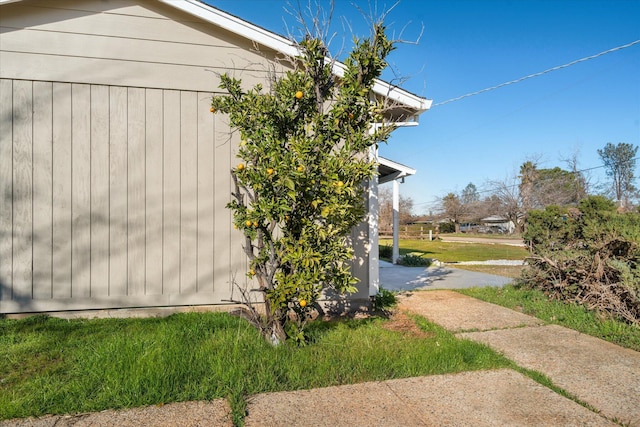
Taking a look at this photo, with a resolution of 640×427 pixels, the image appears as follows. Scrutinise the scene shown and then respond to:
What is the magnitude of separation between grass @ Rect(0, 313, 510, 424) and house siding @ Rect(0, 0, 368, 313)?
0.59 metres

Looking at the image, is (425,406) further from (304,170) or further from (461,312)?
(461,312)

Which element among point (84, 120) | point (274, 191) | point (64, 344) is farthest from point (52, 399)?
point (84, 120)

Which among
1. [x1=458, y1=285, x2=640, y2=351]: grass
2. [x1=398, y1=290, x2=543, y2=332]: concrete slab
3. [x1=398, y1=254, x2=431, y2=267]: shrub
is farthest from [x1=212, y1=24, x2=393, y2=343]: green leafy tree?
[x1=398, y1=254, x2=431, y2=267]: shrub

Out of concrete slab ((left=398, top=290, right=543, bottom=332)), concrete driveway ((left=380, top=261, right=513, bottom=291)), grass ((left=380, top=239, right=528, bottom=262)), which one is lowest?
grass ((left=380, top=239, right=528, bottom=262))

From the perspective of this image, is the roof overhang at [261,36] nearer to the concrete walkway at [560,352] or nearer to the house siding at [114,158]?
the house siding at [114,158]

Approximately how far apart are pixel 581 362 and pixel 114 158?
513cm

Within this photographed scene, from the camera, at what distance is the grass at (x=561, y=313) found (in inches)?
156

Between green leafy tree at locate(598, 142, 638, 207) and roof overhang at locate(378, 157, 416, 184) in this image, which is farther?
green leafy tree at locate(598, 142, 638, 207)

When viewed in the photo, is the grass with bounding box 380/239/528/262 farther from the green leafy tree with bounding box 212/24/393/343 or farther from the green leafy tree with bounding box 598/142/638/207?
the green leafy tree with bounding box 598/142/638/207

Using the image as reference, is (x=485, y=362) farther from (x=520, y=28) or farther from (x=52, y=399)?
(x=520, y=28)

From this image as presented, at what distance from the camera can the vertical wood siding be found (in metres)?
4.28

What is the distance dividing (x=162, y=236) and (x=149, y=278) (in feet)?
1.68

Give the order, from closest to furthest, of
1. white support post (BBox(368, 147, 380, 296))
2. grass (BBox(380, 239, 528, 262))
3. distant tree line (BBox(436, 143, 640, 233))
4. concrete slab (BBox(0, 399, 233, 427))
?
concrete slab (BBox(0, 399, 233, 427))
white support post (BBox(368, 147, 380, 296))
grass (BBox(380, 239, 528, 262))
distant tree line (BBox(436, 143, 640, 233))

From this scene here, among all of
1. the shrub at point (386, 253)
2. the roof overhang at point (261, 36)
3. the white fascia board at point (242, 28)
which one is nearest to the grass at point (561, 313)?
the roof overhang at point (261, 36)
